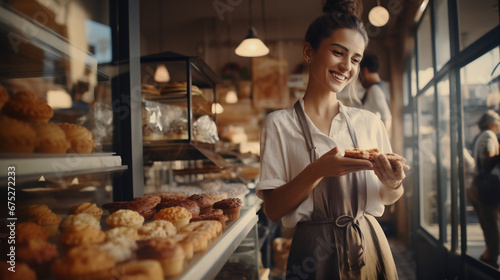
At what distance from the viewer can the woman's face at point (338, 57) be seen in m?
1.38

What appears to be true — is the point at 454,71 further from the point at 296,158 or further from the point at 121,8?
the point at 121,8

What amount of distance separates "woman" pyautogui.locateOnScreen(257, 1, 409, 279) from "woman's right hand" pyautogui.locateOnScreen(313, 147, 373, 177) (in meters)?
0.11

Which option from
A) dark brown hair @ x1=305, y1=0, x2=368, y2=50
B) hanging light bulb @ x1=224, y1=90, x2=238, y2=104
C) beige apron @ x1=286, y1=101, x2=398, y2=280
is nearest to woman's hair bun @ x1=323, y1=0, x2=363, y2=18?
dark brown hair @ x1=305, y1=0, x2=368, y2=50

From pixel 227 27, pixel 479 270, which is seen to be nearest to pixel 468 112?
pixel 479 270

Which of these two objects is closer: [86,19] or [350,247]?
[350,247]

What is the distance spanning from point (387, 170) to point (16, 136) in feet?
3.81

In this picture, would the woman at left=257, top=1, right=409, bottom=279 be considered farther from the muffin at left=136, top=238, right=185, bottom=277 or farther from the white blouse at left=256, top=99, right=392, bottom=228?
the muffin at left=136, top=238, right=185, bottom=277

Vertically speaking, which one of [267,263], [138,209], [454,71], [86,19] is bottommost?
[267,263]

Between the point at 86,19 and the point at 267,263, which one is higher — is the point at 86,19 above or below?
above

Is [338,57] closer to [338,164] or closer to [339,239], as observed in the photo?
[338,164]

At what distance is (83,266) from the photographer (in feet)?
2.75

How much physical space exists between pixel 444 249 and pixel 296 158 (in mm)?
2883

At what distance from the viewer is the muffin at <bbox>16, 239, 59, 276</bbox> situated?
2.95 feet

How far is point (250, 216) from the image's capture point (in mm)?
1943
